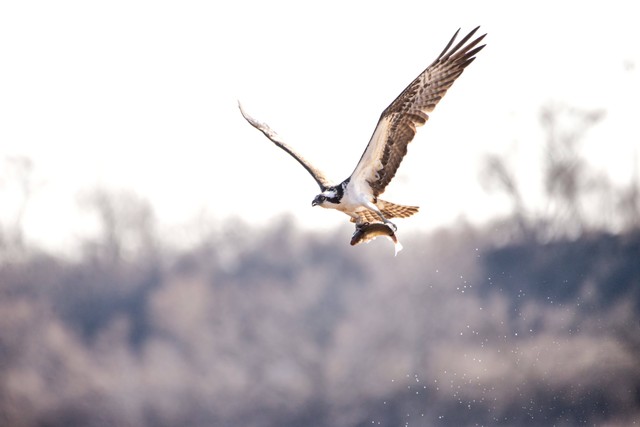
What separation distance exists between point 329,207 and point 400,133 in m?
1.04

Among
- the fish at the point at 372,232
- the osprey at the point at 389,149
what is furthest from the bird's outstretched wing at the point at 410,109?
the fish at the point at 372,232

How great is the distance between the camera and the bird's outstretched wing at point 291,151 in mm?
10807

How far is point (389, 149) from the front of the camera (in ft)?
33.2

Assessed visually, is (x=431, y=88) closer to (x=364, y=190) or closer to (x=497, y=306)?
(x=364, y=190)

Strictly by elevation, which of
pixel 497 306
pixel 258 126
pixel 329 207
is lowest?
pixel 329 207

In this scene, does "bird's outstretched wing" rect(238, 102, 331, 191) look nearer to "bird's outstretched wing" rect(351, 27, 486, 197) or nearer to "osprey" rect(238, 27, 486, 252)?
Answer: "osprey" rect(238, 27, 486, 252)

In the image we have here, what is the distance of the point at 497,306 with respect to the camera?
19484 mm

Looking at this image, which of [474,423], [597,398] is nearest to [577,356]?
[597,398]

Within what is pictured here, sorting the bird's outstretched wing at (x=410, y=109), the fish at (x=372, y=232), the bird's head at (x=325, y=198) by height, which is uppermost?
the bird's outstretched wing at (x=410, y=109)

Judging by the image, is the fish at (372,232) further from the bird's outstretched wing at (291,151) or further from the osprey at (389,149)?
the bird's outstretched wing at (291,151)

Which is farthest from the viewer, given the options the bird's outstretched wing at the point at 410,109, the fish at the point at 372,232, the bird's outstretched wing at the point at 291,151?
the bird's outstretched wing at the point at 291,151

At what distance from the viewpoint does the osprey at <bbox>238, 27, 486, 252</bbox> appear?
384 inches

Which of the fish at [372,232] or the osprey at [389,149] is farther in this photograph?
the fish at [372,232]

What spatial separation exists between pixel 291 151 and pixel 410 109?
5.81 feet
